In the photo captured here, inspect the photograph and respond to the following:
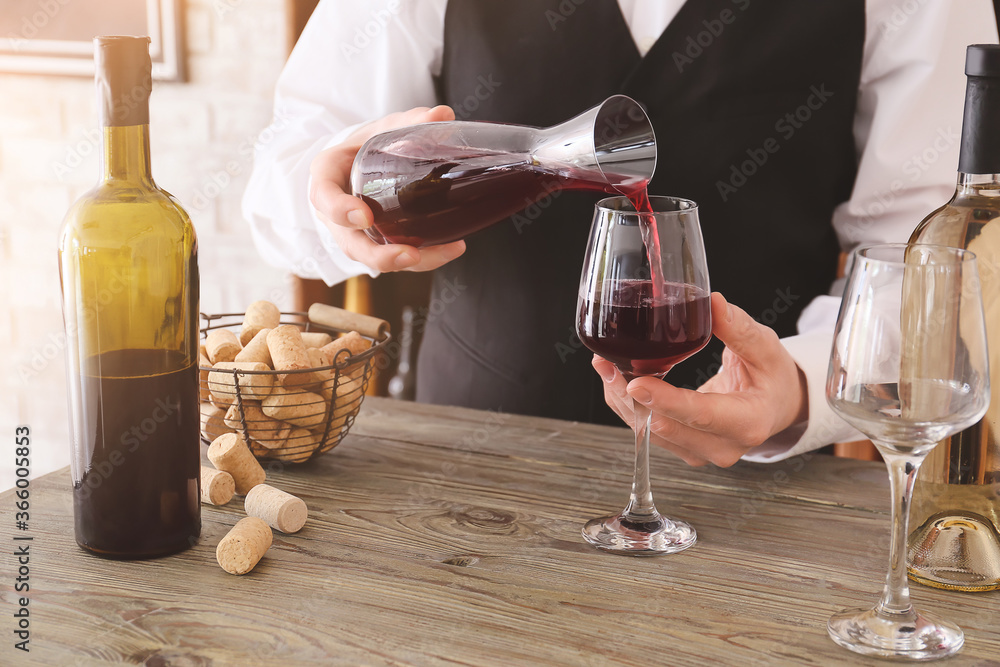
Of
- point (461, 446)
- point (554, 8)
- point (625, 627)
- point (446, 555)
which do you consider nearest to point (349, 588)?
point (446, 555)

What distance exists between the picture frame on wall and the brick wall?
38 millimetres

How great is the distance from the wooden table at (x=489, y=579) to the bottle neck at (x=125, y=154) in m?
0.30

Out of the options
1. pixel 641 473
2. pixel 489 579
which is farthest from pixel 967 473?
pixel 489 579

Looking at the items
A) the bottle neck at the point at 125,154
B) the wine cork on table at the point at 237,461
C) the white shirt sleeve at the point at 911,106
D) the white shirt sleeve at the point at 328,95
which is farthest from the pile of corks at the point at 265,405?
the white shirt sleeve at the point at 911,106

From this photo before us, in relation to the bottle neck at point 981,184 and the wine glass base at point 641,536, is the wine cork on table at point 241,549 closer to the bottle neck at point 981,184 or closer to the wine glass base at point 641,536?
the wine glass base at point 641,536

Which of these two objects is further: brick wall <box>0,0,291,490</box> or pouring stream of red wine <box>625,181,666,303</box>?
brick wall <box>0,0,291,490</box>

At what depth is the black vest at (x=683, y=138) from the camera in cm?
113

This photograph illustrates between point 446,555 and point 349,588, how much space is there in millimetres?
92

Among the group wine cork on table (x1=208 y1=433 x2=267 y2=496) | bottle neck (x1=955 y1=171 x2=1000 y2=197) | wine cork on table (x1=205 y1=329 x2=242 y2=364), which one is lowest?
wine cork on table (x1=208 y1=433 x2=267 y2=496)

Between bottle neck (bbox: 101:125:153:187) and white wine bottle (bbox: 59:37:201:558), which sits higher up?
bottle neck (bbox: 101:125:153:187)

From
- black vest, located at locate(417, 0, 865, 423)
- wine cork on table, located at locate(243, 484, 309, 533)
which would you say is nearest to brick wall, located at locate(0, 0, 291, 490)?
black vest, located at locate(417, 0, 865, 423)

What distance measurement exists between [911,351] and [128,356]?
22.1 inches

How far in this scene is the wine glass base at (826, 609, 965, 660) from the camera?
1.92 feet

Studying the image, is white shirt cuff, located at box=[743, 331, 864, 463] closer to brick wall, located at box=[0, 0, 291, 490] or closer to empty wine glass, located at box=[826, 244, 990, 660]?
empty wine glass, located at box=[826, 244, 990, 660]
